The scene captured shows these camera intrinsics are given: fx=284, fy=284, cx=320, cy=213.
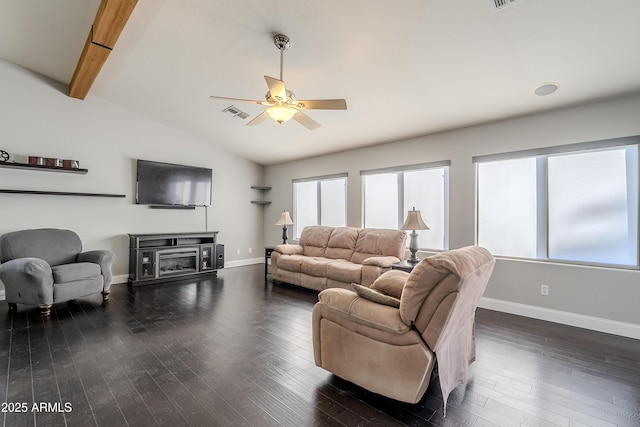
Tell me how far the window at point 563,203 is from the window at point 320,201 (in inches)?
103

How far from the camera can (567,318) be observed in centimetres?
333

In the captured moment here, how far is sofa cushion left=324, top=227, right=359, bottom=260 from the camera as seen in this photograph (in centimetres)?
493

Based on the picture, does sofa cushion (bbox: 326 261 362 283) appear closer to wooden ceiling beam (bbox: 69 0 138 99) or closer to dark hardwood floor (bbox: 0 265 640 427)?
dark hardwood floor (bbox: 0 265 640 427)

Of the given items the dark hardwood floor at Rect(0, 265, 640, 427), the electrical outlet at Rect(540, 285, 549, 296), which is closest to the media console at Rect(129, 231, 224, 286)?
the dark hardwood floor at Rect(0, 265, 640, 427)

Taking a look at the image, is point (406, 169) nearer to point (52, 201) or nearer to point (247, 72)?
point (247, 72)

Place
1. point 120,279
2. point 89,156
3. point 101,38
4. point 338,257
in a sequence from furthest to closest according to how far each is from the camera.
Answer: point 120,279 → point 338,257 → point 89,156 → point 101,38

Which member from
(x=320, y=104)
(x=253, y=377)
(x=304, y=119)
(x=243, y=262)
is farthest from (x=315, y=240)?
(x=253, y=377)

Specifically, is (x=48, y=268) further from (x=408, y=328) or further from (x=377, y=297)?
(x=408, y=328)

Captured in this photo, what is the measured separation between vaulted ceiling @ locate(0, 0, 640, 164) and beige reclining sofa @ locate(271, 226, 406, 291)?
179 centimetres

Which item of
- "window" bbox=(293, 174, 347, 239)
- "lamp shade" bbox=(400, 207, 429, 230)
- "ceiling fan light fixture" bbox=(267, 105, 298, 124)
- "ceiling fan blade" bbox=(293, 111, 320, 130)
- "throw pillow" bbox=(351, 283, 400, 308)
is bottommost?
"throw pillow" bbox=(351, 283, 400, 308)

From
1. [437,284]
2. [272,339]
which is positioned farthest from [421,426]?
[272,339]

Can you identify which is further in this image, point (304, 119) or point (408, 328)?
point (304, 119)

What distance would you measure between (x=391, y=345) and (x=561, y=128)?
3.50m

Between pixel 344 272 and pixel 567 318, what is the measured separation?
106 inches
